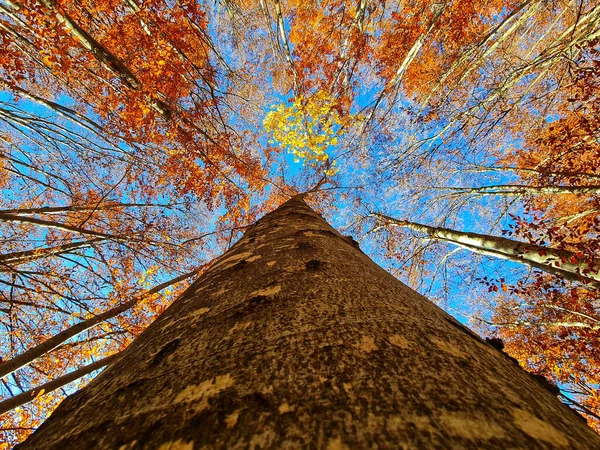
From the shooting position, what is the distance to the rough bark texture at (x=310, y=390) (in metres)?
0.44

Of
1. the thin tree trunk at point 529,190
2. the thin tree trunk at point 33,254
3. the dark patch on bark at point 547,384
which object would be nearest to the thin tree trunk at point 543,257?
the thin tree trunk at point 529,190

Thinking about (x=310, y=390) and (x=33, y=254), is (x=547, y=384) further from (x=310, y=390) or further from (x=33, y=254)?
(x=33, y=254)

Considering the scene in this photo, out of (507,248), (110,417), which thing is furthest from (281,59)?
(110,417)

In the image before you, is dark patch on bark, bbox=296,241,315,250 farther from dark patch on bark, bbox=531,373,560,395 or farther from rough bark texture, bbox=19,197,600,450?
dark patch on bark, bbox=531,373,560,395

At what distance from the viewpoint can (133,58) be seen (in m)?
5.57

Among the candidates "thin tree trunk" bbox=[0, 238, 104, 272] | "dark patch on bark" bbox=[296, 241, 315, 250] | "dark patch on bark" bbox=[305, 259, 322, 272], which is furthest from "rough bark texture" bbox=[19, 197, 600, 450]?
"thin tree trunk" bbox=[0, 238, 104, 272]

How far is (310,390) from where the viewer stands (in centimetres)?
53

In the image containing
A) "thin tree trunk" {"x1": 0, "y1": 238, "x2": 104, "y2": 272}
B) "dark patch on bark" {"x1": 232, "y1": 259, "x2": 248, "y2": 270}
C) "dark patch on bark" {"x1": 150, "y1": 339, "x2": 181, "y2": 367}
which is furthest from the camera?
"thin tree trunk" {"x1": 0, "y1": 238, "x2": 104, "y2": 272}

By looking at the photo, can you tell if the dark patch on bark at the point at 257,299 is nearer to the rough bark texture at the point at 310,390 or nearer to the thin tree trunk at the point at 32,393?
the rough bark texture at the point at 310,390

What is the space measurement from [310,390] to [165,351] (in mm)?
482

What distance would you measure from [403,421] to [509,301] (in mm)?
12944

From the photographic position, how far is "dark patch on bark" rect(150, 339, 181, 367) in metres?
0.75

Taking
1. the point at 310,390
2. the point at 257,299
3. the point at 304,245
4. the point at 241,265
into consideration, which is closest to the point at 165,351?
the point at 257,299

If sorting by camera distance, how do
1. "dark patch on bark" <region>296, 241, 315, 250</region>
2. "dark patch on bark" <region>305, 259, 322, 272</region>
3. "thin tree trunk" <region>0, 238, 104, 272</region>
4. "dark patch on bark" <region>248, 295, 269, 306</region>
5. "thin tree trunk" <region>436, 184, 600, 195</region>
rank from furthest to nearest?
"thin tree trunk" <region>0, 238, 104, 272</region>, "thin tree trunk" <region>436, 184, 600, 195</region>, "dark patch on bark" <region>296, 241, 315, 250</region>, "dark patch on bark" <region>305, 259, 322, 272</region>, "dark patch on bark" <region>248, 295, 269, 306</region>
